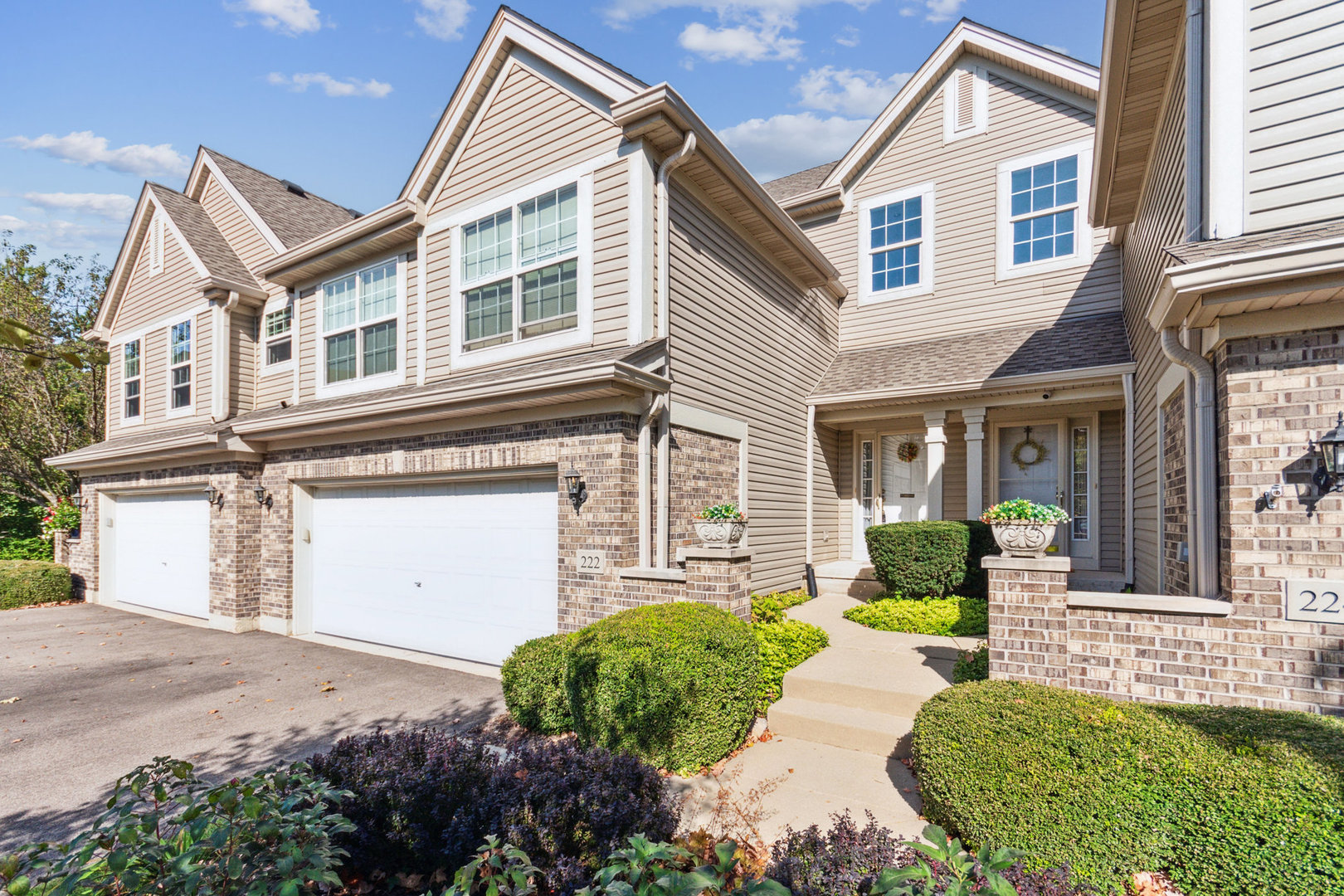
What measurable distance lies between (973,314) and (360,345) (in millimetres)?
9937

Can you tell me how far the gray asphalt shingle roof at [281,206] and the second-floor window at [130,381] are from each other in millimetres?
4132

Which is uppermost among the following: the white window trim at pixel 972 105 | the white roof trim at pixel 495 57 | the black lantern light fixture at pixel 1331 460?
the white window trim at pixel 972 105

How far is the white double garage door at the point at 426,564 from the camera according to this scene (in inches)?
292

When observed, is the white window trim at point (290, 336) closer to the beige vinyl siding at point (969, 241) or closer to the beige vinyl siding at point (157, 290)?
the beige vinyl siding at point (157, 290)

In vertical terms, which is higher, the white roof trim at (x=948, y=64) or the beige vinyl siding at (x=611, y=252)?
the white roof trim at (x=948, y=64)

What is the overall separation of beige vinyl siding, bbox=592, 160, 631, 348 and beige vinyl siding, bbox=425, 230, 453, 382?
247 cm

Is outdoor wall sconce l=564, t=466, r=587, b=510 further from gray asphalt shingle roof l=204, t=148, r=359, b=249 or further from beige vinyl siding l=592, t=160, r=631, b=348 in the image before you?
gray asphalt shingle roof l=204, t=148, r=359, b=249

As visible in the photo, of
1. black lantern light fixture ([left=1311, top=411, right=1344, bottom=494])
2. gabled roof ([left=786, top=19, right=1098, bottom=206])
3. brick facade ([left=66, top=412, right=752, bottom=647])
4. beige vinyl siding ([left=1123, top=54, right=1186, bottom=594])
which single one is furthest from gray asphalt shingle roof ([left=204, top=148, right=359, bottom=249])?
black lantern light fixture ([left=1311, top=411, right=1344, bottom=494])

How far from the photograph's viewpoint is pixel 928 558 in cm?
831

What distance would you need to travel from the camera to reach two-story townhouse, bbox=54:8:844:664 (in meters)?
6.73

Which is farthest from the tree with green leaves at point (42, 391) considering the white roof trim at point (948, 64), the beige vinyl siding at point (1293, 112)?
the beige vinyl siding at point (1293, 112)

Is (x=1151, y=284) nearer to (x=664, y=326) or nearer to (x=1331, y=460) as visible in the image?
(x=1331, y=460)

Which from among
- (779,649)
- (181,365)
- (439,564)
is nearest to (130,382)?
(181,365)

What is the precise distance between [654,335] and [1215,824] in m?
5.65
